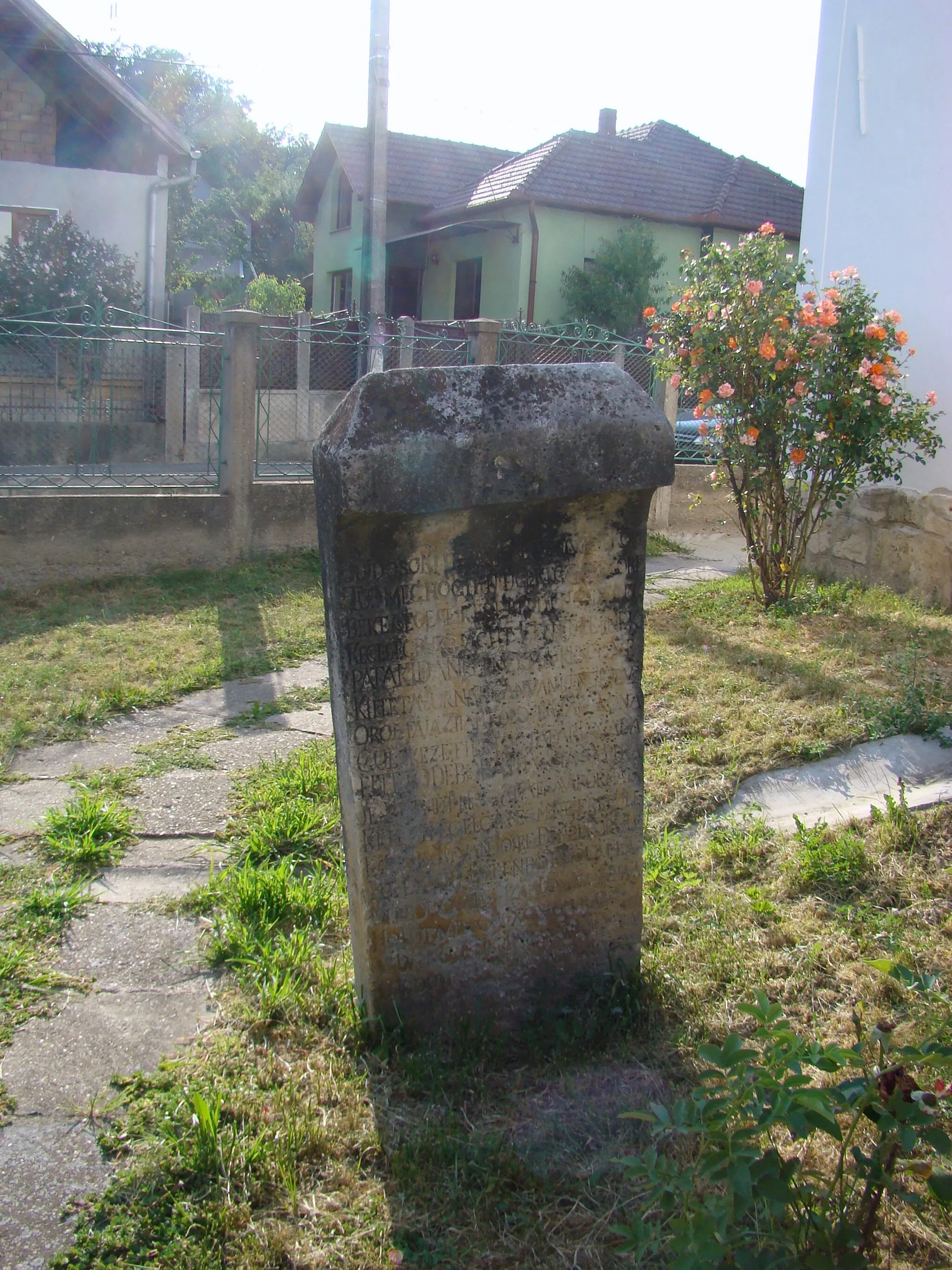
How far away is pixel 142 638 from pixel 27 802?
2.44 meters

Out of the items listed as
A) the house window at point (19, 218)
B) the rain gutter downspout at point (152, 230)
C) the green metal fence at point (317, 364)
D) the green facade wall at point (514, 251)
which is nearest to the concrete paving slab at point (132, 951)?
the green metal fence at point (317, 364)

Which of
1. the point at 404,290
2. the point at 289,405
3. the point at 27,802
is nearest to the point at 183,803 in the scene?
the point at 27,802

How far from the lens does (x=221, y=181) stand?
43.3 m

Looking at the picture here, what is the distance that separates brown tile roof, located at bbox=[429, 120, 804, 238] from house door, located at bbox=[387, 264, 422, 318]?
7.07 feet

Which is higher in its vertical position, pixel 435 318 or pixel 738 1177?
pixel 435 318

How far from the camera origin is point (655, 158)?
23641mm

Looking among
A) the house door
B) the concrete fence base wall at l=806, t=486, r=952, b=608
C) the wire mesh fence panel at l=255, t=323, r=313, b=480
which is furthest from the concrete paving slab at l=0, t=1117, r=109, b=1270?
the house door

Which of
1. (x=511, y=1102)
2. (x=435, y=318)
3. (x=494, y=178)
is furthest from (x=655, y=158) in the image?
(x=511, y=1102)

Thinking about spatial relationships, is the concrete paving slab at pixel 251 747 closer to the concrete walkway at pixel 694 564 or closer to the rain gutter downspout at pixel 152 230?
the concrete walkway at pixel 694 564

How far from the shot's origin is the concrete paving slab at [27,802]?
3854 millimetres

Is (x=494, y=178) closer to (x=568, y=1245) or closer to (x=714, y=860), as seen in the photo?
(x=714, y=860)

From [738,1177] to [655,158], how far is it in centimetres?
2503

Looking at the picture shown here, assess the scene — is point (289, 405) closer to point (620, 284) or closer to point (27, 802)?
point (620, 284)

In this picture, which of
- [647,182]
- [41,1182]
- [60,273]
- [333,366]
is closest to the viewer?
[41,1182]
